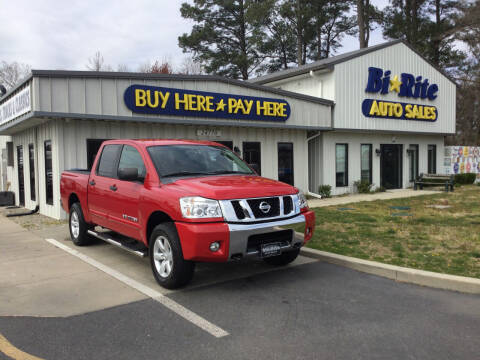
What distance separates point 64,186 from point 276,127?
772 cm

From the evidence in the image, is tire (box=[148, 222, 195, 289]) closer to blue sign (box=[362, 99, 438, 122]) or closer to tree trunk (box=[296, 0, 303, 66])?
blue sign (box=[362, 99, 438, 122])

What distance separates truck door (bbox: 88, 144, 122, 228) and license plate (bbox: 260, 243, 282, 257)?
2672mm

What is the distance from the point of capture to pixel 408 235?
801 cm

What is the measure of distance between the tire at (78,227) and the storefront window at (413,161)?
16.8 meters

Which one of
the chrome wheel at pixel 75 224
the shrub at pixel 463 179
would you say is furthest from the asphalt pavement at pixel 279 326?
the shrub at pixel 463 179

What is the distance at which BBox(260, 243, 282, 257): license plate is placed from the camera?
506 cm

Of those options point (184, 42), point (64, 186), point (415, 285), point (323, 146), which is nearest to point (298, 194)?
point (415, 285)

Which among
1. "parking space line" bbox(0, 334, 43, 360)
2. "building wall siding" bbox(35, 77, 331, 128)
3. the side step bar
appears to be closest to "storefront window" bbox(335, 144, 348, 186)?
"building wall siding" bbox(35, 77, 331, 128)

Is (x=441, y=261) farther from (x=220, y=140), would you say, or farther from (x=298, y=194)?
(x=220, y=140)

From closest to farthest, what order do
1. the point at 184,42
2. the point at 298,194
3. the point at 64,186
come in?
the point at 298,194
the point at 64,186
the point at 184,42

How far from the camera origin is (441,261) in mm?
6086

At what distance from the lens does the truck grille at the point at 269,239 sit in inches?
197

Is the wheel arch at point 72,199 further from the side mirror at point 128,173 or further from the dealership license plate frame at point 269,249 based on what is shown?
the dealership license plate frame at point 269,249

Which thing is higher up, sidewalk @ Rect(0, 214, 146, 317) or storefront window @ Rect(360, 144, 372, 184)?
storefront window @ Rect(360, 144, 372, 184)
